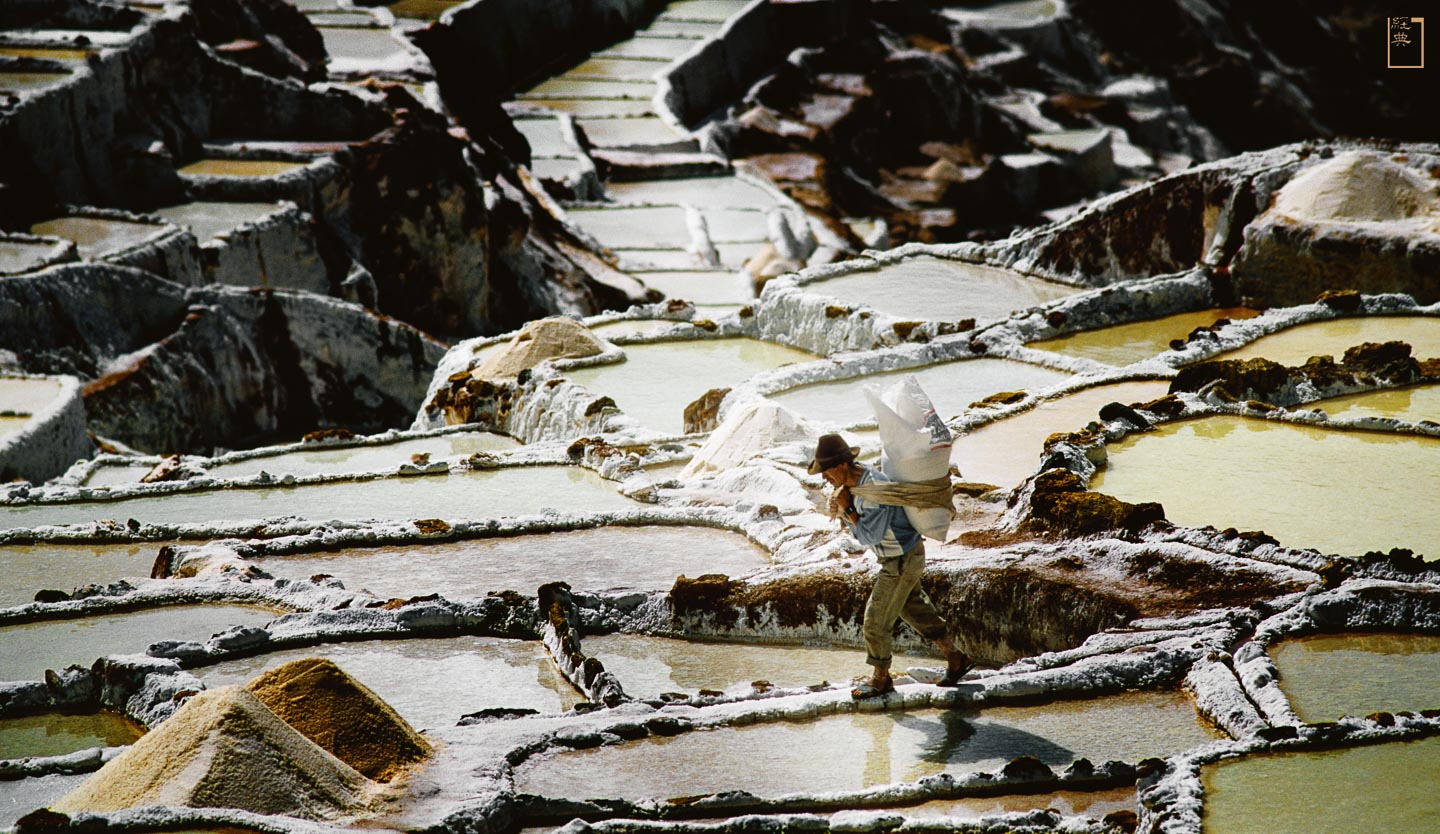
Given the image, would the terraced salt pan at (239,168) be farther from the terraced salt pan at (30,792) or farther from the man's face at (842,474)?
the man's face at (842,474)

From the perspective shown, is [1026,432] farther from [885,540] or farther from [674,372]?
[674,372]

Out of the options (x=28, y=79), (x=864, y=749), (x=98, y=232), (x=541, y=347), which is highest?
(x=28, y=79)

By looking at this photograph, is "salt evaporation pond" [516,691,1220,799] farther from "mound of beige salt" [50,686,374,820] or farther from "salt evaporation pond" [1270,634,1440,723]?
"mound of beige salt" [50,686,374,820]

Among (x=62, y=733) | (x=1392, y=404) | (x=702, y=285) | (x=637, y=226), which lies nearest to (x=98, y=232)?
(x=702, y=285)

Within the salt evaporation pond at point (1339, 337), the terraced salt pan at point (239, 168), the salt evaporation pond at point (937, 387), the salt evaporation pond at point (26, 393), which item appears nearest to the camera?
the salt evaporation pond at point (1339, 337)

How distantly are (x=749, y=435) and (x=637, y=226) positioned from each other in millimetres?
14916

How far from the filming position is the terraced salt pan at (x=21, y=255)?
15.1 metres

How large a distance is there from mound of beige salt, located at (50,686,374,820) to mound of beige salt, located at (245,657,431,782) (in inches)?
5.7

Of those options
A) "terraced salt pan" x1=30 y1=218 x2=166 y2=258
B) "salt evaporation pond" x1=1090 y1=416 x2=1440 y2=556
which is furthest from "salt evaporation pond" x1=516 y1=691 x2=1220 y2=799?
"terraced salt pan" x1=30 y1=218 x2=166 y2=258

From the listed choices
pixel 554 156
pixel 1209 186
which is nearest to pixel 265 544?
pixel 1209 186

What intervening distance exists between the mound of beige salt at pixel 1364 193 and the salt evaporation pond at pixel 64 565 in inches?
370

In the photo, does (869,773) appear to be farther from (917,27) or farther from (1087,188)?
(917,27)

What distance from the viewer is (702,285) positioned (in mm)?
20984

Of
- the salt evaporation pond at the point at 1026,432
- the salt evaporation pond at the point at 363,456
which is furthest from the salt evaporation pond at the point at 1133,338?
the salt evaporation pond at the point at 363,456
